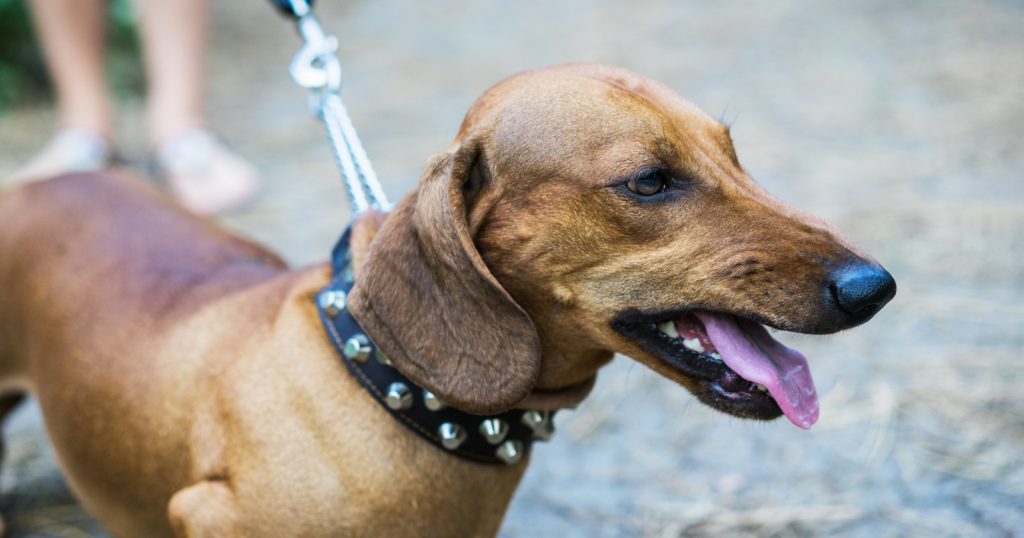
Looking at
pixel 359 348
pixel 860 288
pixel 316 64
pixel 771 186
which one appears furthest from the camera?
pixel 771 186

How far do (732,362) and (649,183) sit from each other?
0.43 meters

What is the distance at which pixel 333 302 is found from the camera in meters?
2.22

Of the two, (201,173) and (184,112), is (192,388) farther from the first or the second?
(184,112)

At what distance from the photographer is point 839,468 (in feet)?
10.9

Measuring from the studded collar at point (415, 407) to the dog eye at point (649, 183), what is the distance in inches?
23.5

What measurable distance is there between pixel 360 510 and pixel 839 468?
188cm

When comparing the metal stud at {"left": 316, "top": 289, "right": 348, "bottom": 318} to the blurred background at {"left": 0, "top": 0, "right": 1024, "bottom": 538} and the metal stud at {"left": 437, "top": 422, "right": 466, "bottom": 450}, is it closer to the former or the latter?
the metal stud at {"left": 437, "top": 422, "right": 466, "bottom": 450}

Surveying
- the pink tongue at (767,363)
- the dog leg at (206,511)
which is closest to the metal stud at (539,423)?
the pink tongue at (767,363)

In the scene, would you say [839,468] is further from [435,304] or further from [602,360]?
[435,304]

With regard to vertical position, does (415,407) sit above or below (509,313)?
below

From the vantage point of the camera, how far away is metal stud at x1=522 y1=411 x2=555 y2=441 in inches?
90.0

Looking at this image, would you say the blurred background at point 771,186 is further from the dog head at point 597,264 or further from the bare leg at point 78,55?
the dog head at point 597,264

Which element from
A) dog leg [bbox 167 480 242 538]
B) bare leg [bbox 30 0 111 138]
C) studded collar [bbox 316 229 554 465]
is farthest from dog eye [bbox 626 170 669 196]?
bare leg [bbox 30 0 111 138]

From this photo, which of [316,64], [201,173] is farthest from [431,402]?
[201,173]
